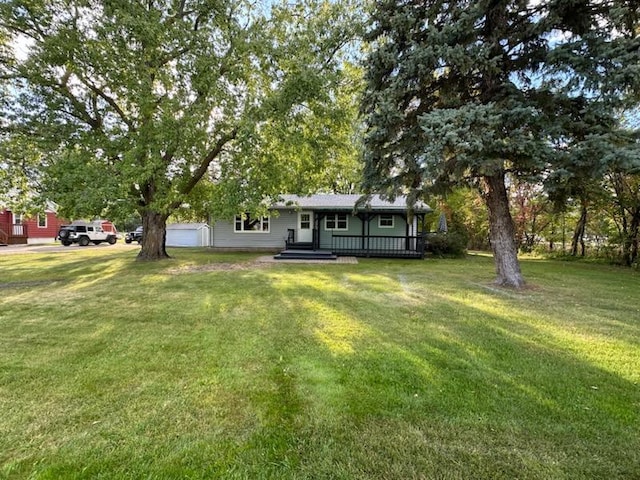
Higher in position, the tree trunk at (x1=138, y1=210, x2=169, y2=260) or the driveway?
the tree trunk at (x1=138, y1=210, x2=169, y2=260)

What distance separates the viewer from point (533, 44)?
307 inches

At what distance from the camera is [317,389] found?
3133 mm

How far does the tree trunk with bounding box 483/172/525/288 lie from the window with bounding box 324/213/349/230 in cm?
1040

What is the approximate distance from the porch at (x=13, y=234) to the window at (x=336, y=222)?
944 inches

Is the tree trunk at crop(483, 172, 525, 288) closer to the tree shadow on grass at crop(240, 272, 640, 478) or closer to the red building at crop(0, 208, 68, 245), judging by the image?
the tree shadow on grass at crop(240, 272, 640, 478)

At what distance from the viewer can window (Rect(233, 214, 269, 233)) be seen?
66.0 ft

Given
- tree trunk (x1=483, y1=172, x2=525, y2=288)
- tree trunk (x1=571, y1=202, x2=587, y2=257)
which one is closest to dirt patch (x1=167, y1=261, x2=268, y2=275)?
tree trunk (x1=483, y1=172, x2=525, y2=288)

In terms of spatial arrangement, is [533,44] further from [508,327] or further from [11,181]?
[11,181]

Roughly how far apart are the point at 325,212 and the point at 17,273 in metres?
12.8

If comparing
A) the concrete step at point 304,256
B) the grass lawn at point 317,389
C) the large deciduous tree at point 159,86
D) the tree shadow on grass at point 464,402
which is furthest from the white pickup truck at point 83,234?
the tree shadow on grass at point 464,402

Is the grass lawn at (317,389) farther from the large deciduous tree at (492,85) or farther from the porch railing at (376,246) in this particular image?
the porch railing at (376,246)

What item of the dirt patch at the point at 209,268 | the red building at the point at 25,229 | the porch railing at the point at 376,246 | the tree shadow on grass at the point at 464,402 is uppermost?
the red building at the point at 25,229

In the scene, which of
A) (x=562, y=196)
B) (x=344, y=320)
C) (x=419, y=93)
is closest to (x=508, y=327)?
(x=344, y=320)

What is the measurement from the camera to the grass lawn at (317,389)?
2.20 meters
